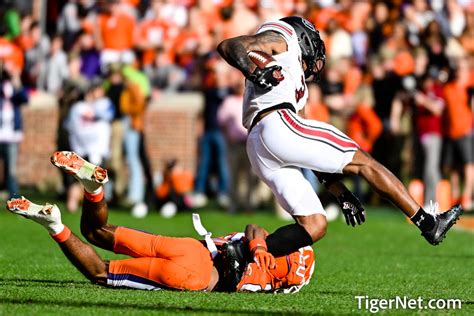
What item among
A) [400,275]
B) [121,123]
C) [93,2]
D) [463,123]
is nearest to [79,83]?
[121,123]

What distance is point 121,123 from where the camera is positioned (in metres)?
17.2

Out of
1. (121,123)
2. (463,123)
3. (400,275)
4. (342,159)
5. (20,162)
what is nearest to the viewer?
(342,159)

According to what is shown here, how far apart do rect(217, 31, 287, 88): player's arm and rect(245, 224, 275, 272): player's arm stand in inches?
40.4

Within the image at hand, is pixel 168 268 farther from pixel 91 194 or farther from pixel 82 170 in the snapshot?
pixel 82 170

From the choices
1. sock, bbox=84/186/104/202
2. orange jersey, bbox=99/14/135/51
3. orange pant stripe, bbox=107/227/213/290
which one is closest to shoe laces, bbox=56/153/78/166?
sock, bbox=84/186/104/202

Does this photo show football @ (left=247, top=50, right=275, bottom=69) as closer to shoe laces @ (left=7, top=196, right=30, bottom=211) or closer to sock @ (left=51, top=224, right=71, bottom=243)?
sock @ (left=51, top=224, right=71, bottom=243)

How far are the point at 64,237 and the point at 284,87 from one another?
1890mm

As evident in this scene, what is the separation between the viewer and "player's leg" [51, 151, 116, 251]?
23.4 ft

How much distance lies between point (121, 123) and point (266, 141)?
32.4 feet

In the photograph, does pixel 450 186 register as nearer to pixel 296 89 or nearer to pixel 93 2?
pixel 93 2

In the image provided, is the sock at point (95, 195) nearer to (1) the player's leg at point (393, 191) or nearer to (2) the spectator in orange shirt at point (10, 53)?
(1) the player's leg at point (393, 191)

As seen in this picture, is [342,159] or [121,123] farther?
[121,123]

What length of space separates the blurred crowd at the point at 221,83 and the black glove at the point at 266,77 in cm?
859

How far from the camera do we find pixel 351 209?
795cm
